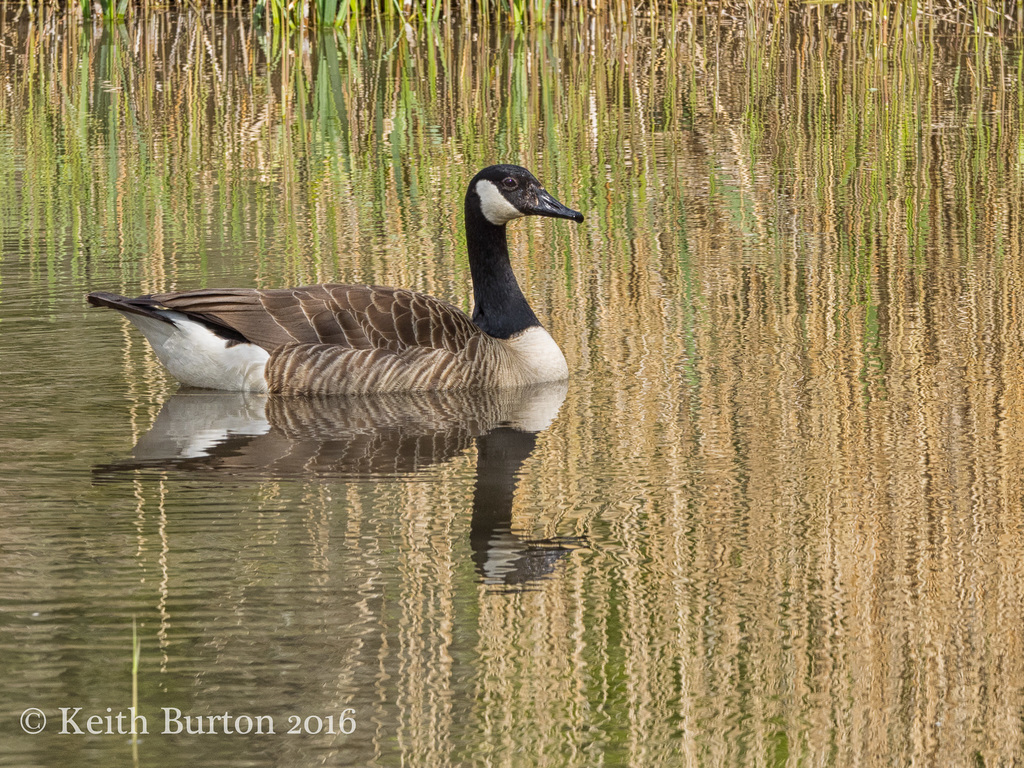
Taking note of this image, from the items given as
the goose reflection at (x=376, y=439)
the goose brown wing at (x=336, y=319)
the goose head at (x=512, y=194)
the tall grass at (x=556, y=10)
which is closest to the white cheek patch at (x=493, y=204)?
the goose head at (x=512, y=194)

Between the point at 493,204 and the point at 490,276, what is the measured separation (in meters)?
0.42

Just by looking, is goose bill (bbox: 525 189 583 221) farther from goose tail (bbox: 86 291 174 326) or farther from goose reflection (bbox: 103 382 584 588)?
goose tail (bbox: 86 291 174 326)

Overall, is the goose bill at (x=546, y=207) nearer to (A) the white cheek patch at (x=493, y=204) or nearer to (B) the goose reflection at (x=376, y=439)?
(A) the white cheek patch at (x=493, y=204)

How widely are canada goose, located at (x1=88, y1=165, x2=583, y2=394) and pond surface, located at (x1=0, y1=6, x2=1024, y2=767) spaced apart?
0.19 meters

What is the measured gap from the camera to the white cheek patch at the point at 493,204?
8.94 m

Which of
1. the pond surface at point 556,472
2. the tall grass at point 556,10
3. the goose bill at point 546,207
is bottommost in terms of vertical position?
the pond surface at point 556,472

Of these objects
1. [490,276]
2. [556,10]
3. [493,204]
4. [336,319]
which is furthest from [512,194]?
[556,10]

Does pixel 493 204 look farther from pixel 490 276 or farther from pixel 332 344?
pixel 332 344

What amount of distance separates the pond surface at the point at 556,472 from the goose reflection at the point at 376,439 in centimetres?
3

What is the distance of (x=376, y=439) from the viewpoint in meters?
7.40

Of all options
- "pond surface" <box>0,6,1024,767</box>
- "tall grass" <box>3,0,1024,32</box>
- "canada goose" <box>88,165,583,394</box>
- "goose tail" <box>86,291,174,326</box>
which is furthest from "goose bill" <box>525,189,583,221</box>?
"tall grass" <box>3,0,1024,32</box>

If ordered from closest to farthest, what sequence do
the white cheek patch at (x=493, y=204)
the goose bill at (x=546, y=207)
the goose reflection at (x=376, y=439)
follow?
the goose reflection at (x=376, y=439)
the goose bill at (x=546, y=207)
the white cheek patch at (x=493, y=204)

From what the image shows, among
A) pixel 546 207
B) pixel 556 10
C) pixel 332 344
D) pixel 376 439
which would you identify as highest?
pixel 556 10

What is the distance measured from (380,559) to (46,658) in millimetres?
1284
